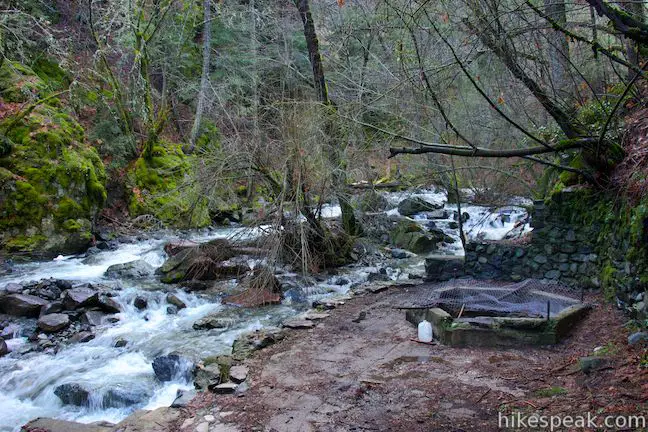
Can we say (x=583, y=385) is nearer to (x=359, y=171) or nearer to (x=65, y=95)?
(x=359, y=171)

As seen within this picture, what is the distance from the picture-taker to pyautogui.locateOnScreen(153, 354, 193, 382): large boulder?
5.81 metres

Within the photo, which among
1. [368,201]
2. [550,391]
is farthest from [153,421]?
[368,201]

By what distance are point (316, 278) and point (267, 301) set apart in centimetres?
170

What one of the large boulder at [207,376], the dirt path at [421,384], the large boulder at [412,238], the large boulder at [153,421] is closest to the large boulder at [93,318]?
the large boulder at [207,376]

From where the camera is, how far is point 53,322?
7434mm

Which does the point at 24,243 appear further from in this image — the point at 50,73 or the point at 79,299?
the point at 50,73

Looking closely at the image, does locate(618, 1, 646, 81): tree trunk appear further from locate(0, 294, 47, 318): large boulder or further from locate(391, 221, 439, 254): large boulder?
locate(0, 294, 47, 318): large boulder

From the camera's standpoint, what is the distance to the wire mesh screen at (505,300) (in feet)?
19.3

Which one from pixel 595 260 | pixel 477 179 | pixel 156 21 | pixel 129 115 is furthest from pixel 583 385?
pixel 156 21

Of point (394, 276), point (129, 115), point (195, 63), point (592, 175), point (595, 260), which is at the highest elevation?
point (195, 63)

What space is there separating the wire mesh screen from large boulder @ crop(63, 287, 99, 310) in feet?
16.6

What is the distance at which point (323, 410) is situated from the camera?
4.31 metres

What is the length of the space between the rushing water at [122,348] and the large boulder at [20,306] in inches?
29.9

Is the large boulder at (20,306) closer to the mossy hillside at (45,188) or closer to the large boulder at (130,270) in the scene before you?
the large boulder at (130,270)
